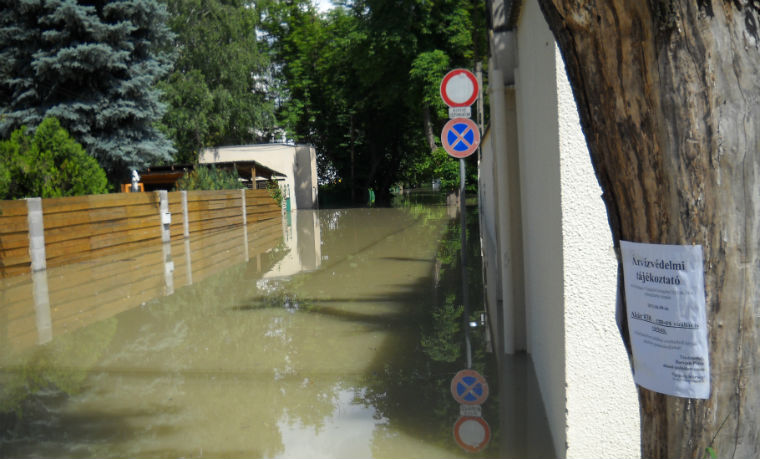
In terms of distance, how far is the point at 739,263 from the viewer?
145cm

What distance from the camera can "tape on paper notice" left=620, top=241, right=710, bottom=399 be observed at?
147 centimetres

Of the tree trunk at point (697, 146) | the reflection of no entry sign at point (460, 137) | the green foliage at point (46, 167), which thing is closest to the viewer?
the tree trunk at point (697, 146)

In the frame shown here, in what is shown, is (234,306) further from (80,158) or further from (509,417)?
(80,158)

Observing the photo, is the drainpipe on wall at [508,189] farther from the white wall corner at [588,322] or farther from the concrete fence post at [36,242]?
the concrete fence post at [36,242]

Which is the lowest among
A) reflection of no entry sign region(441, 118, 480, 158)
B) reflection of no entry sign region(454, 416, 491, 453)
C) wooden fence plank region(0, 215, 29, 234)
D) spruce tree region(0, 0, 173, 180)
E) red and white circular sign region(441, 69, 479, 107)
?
reflection of no entry sign region(454, 416, 491, 453)

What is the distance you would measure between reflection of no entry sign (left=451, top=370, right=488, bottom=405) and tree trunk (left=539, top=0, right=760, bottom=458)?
3373 millimetres

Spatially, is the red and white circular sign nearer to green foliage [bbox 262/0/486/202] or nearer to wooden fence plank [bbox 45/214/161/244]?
wooden fence plank [bbox 45/214/161/244]

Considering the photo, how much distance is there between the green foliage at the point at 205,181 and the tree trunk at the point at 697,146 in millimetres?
23301

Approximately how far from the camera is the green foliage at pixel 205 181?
78.5 ft

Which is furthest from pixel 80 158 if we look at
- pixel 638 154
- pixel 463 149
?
pixel 638 154

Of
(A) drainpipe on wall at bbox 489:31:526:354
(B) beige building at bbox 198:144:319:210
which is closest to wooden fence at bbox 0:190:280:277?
(A) drainpipe on wall at bbox 489:31:526:354

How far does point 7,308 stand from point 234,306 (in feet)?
9.97

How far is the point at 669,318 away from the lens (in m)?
1.50

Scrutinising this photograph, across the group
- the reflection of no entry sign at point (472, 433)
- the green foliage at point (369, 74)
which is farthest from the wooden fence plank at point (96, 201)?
the green foliage at point (369, 74)
